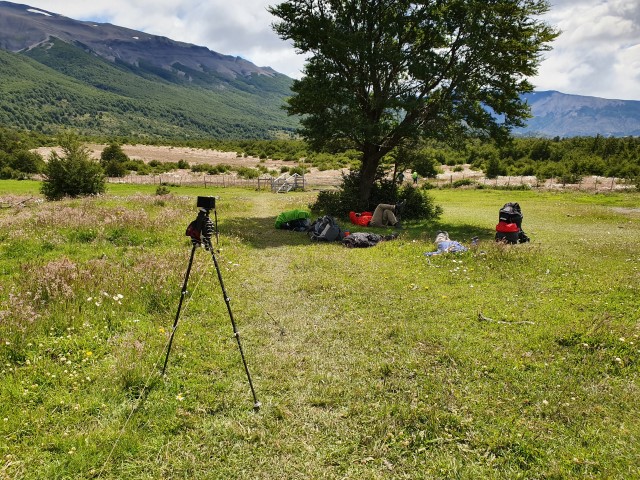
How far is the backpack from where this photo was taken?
60.6ft

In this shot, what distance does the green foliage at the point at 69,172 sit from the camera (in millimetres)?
29094

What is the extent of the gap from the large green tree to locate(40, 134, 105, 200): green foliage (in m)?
17.9

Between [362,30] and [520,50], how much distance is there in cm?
990

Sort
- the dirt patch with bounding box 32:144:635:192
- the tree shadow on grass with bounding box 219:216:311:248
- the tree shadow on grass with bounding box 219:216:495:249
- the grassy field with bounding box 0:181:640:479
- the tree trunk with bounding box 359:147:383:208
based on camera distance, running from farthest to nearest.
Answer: the dirt patch with bounding box 32:144:635:192
the tree trunk with bounding box 359:147:383:208
the tree shadow on grass with bounding box 219:216:495:249
the tree shadow on grass with bounding box 219:216:311:248
the grassy field with bounding box 0:181:640:479

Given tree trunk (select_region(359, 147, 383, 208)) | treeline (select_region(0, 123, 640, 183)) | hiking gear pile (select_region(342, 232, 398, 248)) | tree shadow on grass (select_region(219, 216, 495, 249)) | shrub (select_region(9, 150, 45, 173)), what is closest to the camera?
hiking gear pile (select_region(342, 232, 398, 248))

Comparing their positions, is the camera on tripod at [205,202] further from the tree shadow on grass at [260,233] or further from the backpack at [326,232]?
the backpack at [326,232]

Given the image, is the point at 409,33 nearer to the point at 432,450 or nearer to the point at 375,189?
the point at 375,189

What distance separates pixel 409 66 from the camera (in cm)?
2317

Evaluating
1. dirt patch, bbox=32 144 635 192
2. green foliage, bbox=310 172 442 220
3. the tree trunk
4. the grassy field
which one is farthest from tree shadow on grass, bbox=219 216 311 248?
dirt patch, bbox=32 144 635 192

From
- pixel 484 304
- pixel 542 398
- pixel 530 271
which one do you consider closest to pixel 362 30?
pixel 530 271

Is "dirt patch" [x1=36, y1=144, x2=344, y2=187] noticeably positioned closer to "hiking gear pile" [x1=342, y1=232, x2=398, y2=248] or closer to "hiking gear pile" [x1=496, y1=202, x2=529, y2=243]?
"hiking gear pile" [x1=342, y1=232, x2=398, y2=248]

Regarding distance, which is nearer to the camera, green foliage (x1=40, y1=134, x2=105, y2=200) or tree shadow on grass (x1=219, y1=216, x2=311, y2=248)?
tree shadow on grass (x1=219, y1=216, x2=311, y2=248)

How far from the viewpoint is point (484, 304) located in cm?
1009

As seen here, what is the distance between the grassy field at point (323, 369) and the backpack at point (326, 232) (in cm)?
476
